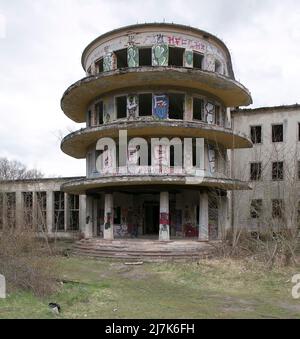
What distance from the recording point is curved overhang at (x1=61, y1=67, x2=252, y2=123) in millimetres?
23188

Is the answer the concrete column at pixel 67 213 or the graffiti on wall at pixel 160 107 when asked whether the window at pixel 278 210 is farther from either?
the concrete column at pixel 67 213

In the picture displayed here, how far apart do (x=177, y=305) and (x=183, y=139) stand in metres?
13.1

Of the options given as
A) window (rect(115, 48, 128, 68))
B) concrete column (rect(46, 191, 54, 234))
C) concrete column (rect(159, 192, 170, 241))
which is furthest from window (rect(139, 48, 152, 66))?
concrete column (rect(46, 191, 54, 234))

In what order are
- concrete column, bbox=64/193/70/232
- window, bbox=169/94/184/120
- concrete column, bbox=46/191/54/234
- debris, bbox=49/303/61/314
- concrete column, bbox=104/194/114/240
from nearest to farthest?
debris, bbox=49/303/61/314, concrete column, bbox=104/194/114/240, window, bbox=169/94/184/120, concrete column, bbox=46/191/54/234, concrete column, bbox=64/193/70/232

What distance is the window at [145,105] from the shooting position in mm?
25223

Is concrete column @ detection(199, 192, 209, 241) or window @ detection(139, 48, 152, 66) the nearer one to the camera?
concrete column @ detection(199, 192, 209, 241)

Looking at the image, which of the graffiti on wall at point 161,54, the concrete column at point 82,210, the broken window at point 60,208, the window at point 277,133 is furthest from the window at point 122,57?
the window at point 277,133

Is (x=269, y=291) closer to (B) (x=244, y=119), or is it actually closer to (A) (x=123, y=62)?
(A) (x=123, y=62)

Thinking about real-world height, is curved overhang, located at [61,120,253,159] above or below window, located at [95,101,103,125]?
below

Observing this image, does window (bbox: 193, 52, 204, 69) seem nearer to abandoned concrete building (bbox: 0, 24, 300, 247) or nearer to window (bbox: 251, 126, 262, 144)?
abandoned concrete building (bbox: 0, 24, 300, 247)

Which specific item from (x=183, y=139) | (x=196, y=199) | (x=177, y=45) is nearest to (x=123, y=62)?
(x=177, y=45)

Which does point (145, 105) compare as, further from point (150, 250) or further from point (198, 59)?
point (150, 250)

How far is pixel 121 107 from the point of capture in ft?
85.1

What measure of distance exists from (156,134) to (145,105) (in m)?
2.75
